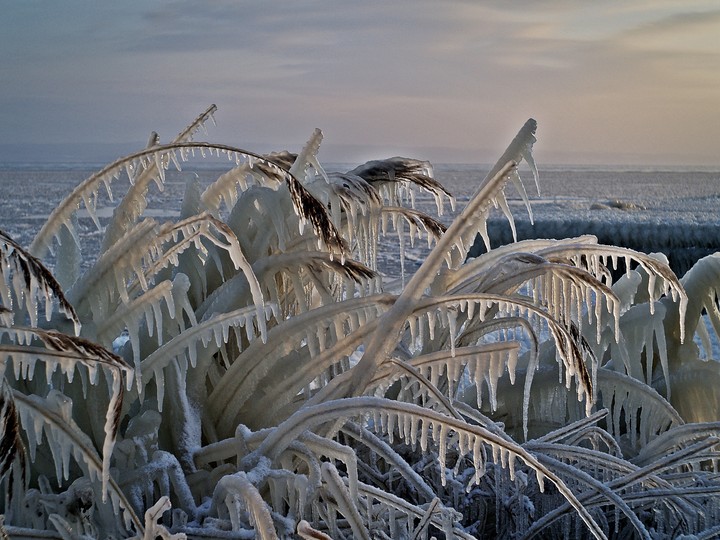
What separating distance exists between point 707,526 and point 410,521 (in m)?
0.63

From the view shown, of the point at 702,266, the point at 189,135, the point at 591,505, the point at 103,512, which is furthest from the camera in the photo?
the point at 702,266

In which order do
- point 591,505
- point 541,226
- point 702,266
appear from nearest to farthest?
point 591,505 → point 702,266 → point 541,226

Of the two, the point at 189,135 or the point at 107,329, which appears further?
the point at 189,135

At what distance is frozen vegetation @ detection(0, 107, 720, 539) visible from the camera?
940 millimetres

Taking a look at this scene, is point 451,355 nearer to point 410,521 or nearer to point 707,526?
point 410,521

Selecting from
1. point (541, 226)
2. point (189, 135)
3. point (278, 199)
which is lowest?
point (541, 226)

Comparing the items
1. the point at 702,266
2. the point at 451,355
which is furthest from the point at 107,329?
the point at 702,266

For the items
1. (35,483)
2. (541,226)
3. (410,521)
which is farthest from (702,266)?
(541,226)

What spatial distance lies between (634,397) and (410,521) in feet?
2.56

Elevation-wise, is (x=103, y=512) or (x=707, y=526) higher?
Result: (x=103, y=512)

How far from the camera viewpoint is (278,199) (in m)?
1.28

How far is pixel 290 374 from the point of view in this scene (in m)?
1.21

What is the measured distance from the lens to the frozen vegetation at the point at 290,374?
940 millimetres

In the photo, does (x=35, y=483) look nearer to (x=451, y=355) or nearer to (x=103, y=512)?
(x=103, y=512)
